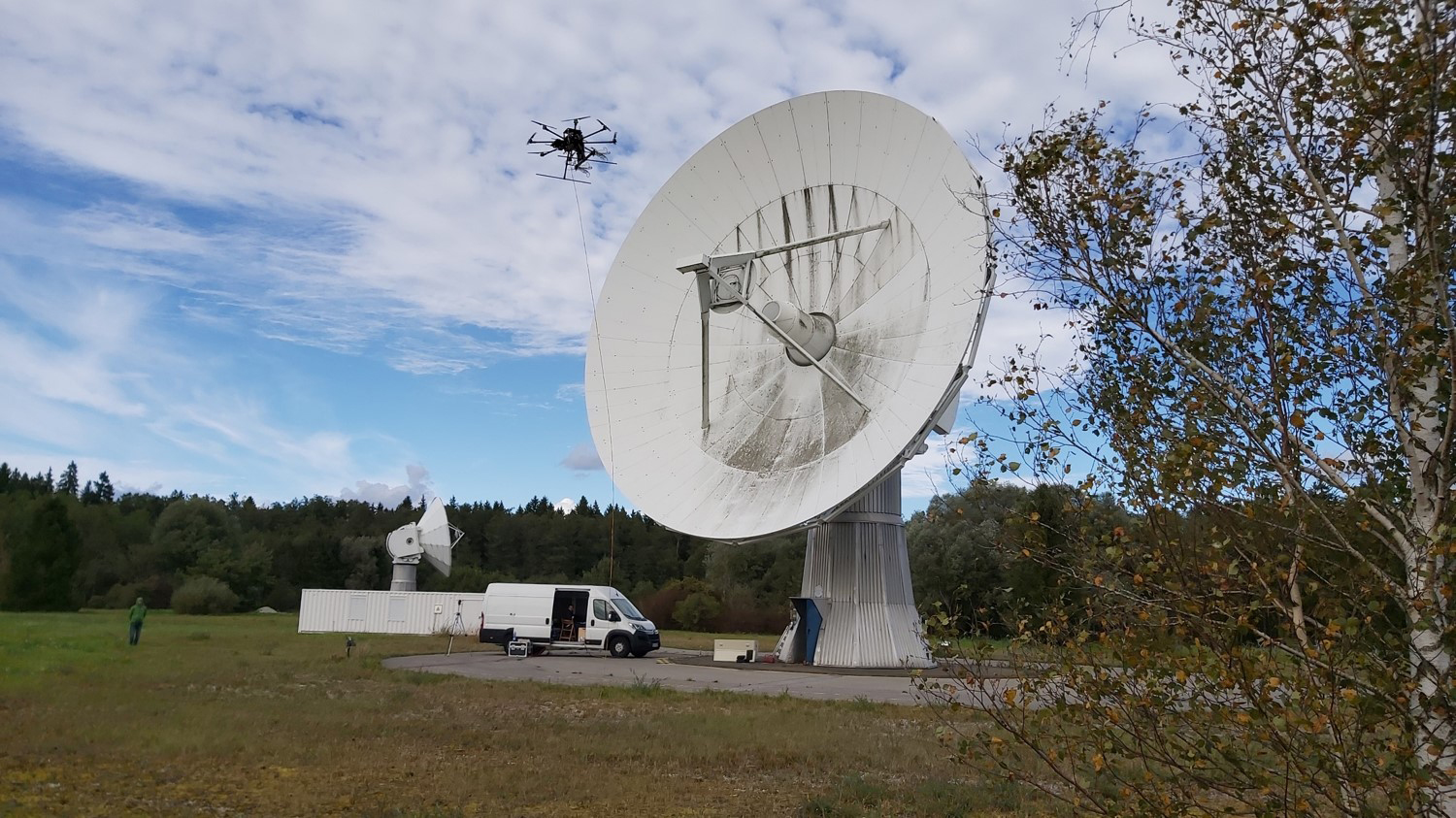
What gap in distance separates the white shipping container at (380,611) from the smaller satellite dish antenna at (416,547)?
1.50 meters

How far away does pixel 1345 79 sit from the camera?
12.6 feet

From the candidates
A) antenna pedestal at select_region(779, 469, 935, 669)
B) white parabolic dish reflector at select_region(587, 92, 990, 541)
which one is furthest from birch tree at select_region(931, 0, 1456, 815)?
antenna pedestal at select_region(779, 469, 935, 669)

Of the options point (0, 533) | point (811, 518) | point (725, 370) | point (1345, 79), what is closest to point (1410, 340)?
point (1345, 79)

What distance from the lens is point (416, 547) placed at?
151 ft

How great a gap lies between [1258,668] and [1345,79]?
6.96 ft

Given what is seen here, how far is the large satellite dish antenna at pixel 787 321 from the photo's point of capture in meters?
18.7

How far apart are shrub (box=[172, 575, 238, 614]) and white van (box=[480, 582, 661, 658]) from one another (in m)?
34.1

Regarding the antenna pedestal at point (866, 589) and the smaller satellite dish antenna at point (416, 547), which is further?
the smaller satellite dish antenna at point (416, 547)

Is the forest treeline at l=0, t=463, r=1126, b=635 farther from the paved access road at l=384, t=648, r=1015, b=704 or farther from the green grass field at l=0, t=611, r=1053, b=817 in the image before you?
the green grass field at l=0, t=611, r=1053, b=817

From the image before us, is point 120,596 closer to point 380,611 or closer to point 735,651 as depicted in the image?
point 380,611

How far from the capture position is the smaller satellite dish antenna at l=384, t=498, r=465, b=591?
151 feet

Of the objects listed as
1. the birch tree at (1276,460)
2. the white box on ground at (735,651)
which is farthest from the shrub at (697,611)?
the birch tree at (1276,460)

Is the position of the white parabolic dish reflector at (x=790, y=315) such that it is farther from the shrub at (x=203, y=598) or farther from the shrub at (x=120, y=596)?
the shrub at (x=120, y=596)

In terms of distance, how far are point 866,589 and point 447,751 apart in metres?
15.6
